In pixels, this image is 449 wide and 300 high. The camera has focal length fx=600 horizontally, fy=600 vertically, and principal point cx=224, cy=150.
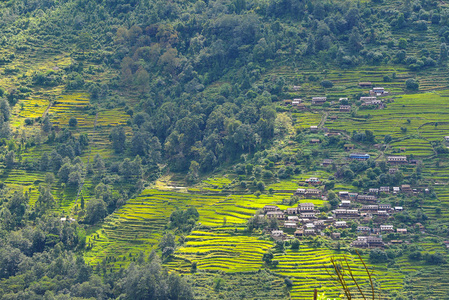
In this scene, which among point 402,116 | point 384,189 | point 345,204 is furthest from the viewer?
point 402,116

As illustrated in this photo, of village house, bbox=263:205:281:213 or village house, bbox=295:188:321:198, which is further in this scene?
village house, bbox=295:188:321:198

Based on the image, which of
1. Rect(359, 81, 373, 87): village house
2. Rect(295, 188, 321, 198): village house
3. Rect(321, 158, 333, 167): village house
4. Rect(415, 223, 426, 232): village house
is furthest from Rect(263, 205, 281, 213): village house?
Rect(359, 81, 373, 87): village house

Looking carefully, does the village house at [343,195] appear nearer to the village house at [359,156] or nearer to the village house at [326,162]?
the village house at [326,162]

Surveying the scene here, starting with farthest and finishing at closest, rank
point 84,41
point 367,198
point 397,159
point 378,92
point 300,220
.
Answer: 1. point 84,41
2. point 378,92
3. point 397,159
4. point 367,198
5. point 300,220

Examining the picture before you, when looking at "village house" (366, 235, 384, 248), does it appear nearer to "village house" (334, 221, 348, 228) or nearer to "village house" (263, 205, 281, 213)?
"village house" (334, 221, 348, 228)

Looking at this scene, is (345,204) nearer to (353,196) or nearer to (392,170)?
(353,196)

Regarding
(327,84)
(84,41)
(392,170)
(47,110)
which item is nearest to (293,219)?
(392,170)

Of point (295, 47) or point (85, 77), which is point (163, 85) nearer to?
point (85, 77)

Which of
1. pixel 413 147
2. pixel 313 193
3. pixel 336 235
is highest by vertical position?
pixel 413 147
